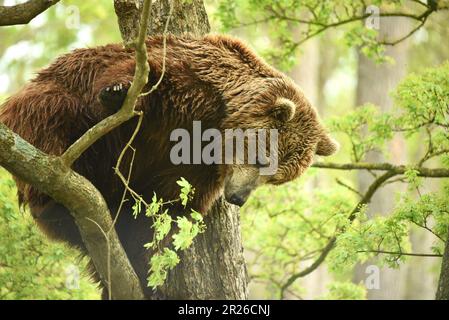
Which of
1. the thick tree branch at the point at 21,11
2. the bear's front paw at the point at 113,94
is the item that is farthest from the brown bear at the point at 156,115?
the thick tree branch at the point at 21,11

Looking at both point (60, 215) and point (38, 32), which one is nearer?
point (60, 215)

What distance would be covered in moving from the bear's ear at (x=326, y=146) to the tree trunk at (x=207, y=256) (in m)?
1.16

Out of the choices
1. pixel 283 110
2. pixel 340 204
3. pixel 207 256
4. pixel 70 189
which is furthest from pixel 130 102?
pixel 340 204

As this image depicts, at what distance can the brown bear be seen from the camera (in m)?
6.83

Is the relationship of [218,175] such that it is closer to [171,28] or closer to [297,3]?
[171,28]

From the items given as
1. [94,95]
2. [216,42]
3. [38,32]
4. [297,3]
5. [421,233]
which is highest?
[38,32]

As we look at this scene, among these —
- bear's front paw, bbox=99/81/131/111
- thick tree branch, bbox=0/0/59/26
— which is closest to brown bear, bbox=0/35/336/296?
bear's front paw, bbox=99/81/131/111

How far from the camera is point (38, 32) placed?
22.2 m

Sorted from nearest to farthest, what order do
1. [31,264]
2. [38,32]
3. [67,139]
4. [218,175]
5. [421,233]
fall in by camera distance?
[67,139] < [218,175] < [31,264] < [38,32] < [421,233]

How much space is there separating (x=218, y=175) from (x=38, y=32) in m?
16.3

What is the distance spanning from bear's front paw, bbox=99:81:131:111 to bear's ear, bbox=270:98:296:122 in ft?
4.88

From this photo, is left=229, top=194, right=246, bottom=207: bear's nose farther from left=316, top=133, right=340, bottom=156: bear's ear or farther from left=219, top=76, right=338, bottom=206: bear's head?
left=316, top=133, right=340, bottom=156: bear's ear

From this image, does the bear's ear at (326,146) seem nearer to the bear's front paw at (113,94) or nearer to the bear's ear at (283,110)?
the bear's ear at (283,110)
